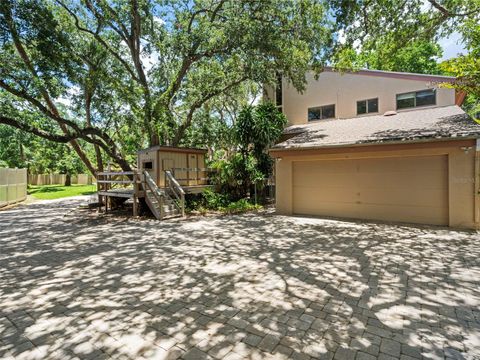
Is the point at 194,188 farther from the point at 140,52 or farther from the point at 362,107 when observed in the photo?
the point at 362,107

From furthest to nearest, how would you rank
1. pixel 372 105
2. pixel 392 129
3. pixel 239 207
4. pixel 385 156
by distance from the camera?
pixel 372 105 → pixel 239 207 → pixel 392 129 → pixel 385 156

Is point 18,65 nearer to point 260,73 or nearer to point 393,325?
point 260,73

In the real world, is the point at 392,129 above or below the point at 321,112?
below

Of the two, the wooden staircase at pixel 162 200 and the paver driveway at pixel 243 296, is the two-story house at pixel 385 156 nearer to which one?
the paver driveway at pixel 243 296

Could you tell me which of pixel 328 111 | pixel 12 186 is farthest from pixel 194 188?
pixel 12 186

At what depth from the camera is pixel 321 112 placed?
44.5 feet

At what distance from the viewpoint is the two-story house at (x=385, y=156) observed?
7520 millimetres

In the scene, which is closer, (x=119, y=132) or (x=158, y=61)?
(x=158, y=61)

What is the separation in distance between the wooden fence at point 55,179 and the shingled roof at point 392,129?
33.2 meters

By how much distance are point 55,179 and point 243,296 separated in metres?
39.7

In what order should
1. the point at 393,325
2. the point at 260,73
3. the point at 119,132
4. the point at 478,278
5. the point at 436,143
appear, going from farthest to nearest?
1. the point at 119,132
2. the point at 260,73
3. the point at 436,143
4. the point at 478,278
5. the point at 393,325

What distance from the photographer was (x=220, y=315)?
3186mm

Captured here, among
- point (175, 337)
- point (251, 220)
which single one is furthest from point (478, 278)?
point (251, 220)

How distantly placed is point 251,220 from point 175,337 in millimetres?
6585
